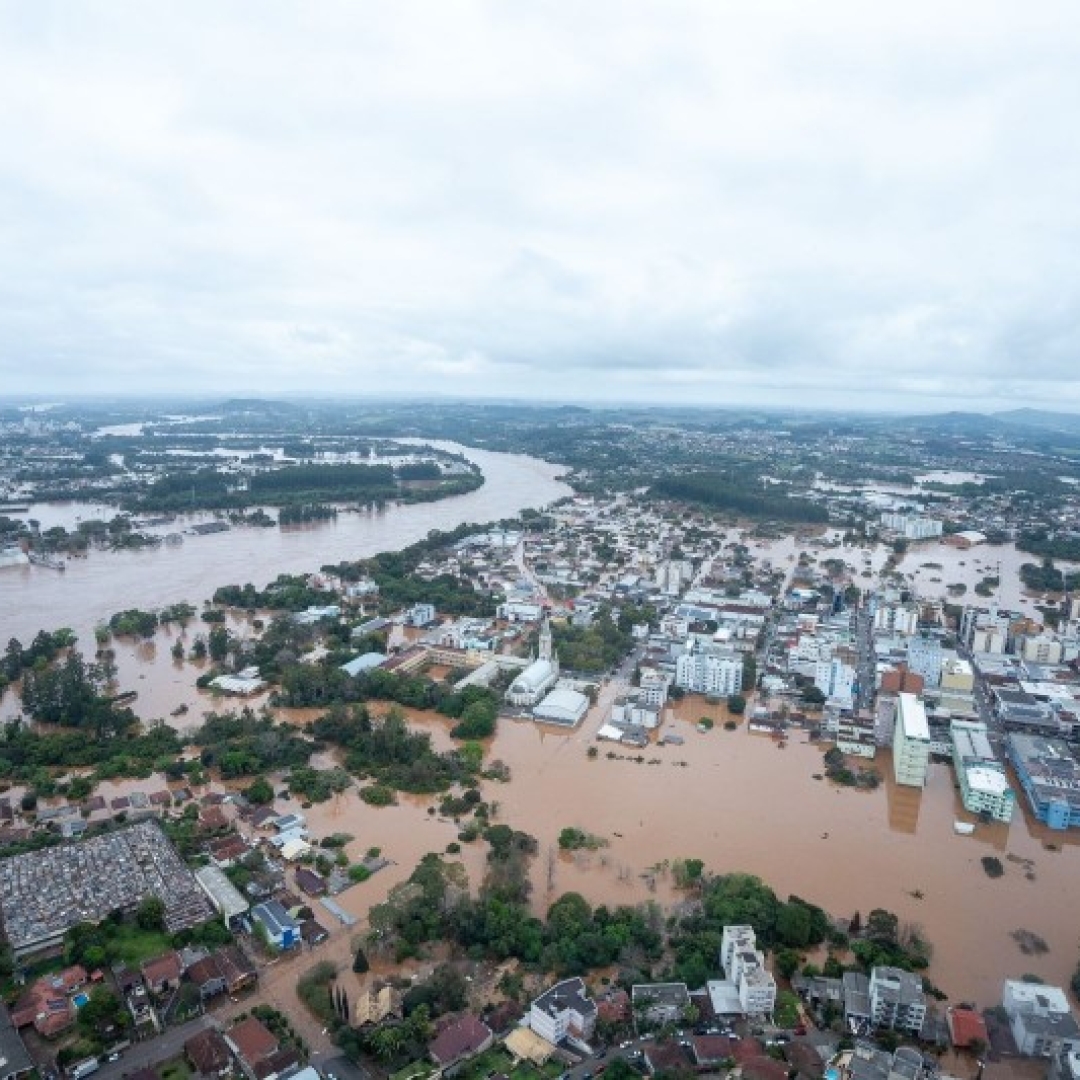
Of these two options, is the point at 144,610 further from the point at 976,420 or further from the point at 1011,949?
the point at 976,420

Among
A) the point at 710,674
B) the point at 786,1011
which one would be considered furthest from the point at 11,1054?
the point at 710,674

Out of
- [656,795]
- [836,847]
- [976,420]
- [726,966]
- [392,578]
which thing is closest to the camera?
[726,966]

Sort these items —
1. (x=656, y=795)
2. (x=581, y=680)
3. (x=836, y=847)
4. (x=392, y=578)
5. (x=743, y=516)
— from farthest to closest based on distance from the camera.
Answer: (x=743, y=516) → (x=392, y=578) → (x=581, y=680) → (x=656, y=795) → (x=836, y=847)

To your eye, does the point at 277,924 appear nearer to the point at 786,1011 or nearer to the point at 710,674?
the point at 786,1011

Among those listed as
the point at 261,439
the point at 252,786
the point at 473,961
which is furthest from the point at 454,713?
the point at 261,439

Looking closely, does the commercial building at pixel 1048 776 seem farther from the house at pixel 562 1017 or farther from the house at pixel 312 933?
the house at pixel 312 933

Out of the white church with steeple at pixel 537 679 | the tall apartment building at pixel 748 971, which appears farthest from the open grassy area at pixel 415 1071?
the white church with steeple at pixel 537 679

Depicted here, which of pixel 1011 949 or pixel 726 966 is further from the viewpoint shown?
pixel 1011 949
